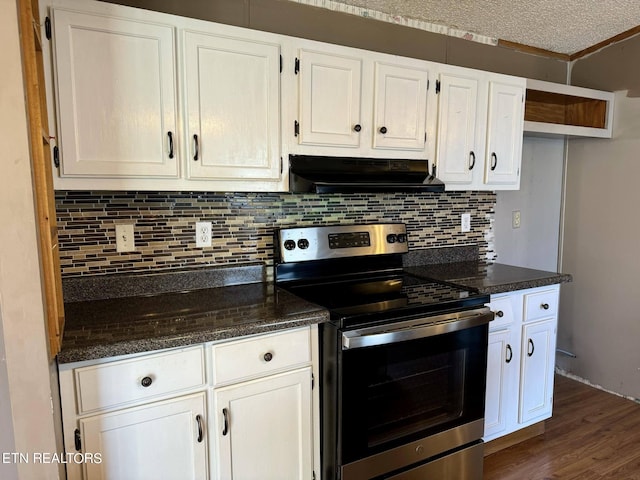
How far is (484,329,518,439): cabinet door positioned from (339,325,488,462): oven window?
21 centimetres

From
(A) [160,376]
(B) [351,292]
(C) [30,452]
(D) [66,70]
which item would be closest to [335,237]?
(B) [351,292]

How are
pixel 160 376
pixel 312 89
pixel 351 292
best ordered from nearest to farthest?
pixel 160 376
pixel 312 89
pixel 351 292

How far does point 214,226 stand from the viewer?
1974 mm

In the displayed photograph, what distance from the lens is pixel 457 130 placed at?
221 cm

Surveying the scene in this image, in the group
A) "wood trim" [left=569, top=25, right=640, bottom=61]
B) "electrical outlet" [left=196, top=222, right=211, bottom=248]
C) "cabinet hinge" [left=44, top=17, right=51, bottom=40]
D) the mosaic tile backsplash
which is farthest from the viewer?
"wood trim" [left=569, top=25, right=640, bottom=61]

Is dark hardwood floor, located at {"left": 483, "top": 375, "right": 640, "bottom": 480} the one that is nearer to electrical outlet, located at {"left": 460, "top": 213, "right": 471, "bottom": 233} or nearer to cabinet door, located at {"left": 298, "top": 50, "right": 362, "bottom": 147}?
electrical outlet, located at {"left": 460, "top": 213, "right": 471, "bottom": 233}

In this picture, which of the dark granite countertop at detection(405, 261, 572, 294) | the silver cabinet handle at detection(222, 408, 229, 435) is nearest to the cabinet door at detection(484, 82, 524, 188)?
the dark granite countertop at detection(405, 261, 572, 294)

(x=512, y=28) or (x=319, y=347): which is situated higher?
(x=512, y=28)

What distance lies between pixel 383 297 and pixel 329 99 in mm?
886

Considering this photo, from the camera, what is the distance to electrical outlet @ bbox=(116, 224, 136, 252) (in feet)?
5.87

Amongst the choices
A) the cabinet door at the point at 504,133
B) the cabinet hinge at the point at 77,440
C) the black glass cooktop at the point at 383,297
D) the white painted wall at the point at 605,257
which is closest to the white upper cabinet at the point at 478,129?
the cabinet door at the point at 504,133

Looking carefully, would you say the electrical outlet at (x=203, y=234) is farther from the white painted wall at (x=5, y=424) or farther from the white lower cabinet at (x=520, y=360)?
the white lower cabinet at (x=520, y=360)

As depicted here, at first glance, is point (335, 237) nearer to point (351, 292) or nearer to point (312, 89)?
point (351, 292)

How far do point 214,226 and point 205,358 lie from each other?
72cm
